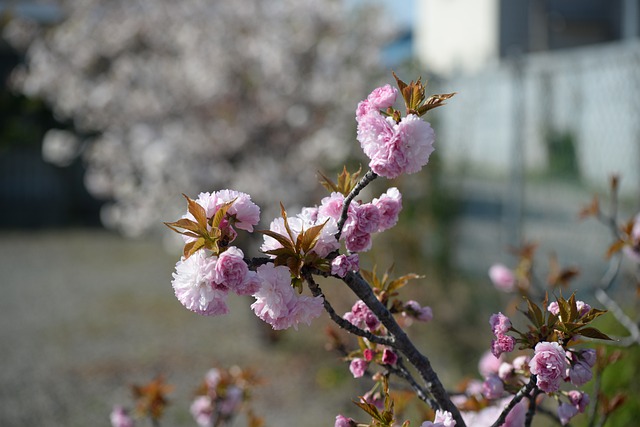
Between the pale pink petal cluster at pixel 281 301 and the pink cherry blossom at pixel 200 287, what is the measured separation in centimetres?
5

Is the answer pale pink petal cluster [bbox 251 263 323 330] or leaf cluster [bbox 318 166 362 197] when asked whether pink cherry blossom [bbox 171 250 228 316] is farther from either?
leaf cluster [bbox 318 166 362 197]

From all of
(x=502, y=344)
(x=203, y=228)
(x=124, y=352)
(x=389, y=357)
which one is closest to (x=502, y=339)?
(x=502, y=344)

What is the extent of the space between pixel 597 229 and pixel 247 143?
256 centimetres

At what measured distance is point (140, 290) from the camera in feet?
24.9

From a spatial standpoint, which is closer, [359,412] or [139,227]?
[359,412]

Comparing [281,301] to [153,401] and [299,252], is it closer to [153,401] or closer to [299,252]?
[299,252]

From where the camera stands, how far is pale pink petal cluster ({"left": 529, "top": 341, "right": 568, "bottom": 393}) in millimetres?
1158

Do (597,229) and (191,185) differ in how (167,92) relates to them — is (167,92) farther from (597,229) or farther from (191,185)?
(597,229)

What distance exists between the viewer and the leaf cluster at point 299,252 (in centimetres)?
116

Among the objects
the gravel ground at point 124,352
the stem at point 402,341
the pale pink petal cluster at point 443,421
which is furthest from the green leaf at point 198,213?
the gravel ground at point 124,352

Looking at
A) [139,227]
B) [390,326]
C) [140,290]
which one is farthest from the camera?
[140,290]

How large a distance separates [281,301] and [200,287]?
116mm

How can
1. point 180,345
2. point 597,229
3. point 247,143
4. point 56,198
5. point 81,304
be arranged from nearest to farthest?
point 597,229
point 180,345
point 247,143
point 81,304
point 56,198

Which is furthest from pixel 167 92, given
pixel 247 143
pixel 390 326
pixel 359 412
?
pixel 390 326
